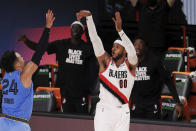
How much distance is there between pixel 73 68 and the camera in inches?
303

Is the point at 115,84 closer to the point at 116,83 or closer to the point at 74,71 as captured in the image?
the point at 116,83

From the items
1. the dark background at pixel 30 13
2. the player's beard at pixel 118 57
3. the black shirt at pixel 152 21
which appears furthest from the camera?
the dark background at pixel 30 13

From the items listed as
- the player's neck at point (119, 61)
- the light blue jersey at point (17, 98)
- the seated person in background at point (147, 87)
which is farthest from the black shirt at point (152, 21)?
the light blue jersey at point (17, 98)

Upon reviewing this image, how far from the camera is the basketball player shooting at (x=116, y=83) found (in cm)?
600

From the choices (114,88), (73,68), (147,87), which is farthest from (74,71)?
(114,88)

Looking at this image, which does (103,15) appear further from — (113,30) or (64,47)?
(64,47)

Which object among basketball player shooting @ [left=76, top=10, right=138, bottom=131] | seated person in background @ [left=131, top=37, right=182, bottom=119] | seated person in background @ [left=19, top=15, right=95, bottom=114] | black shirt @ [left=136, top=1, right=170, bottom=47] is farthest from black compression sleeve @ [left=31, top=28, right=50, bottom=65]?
black shirt @ [left=136, top=1, right=170, bottom=47]

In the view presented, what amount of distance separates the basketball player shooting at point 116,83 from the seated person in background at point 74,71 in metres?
1.52

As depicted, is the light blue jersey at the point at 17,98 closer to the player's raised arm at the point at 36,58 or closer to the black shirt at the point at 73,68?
the player's raised arm at the point at 36,58

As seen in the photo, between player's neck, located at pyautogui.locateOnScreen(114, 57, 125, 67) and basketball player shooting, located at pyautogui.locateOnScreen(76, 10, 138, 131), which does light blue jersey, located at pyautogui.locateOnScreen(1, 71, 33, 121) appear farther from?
player's neck, located at pyautogui.locateOnScreen(114, 57, 125, 67)

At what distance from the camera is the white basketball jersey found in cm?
608

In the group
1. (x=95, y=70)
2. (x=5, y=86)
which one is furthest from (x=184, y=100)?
(x=95, y=70)

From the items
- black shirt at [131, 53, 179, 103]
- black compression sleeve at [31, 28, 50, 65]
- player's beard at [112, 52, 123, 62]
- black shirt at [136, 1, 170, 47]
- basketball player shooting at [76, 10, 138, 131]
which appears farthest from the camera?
black shirt at [136, 1, 170, 47]

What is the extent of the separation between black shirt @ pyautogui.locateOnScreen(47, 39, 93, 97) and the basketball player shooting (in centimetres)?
151
